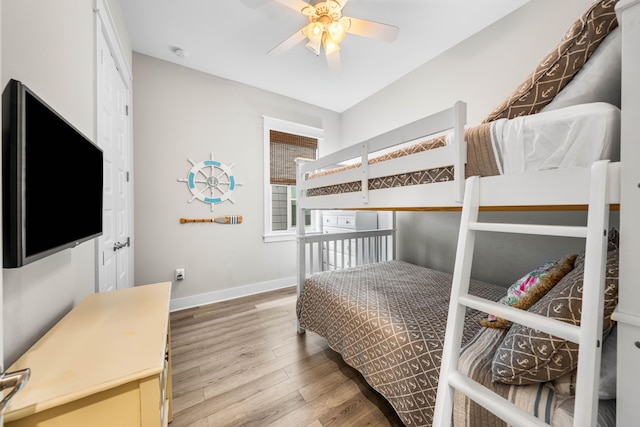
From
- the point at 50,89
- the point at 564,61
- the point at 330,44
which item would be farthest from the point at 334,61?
the point at 50,89

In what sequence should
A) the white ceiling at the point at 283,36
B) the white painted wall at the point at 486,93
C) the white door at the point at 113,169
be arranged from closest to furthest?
the white door at the point at 113,169 < the white painted wall at the point at 486,93 < the white ceiling at the point at 283,36

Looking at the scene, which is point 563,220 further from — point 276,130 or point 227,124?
point 227,124

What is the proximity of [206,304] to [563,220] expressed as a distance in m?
3.48

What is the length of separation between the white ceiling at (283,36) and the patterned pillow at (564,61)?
1.51 metres

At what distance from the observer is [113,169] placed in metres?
1.83

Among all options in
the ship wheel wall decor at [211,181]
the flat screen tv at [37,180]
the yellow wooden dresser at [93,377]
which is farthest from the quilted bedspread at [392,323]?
the ship wheel wall decor at [211,181]

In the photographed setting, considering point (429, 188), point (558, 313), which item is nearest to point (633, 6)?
point (429, 188)

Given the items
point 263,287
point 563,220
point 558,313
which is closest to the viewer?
point 558,313

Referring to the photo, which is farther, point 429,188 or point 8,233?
point 429,188

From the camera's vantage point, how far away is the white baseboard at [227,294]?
8.91 ft

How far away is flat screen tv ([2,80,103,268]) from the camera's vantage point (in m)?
0.66

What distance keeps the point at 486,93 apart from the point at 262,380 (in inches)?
119

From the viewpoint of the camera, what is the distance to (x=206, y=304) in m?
2.85

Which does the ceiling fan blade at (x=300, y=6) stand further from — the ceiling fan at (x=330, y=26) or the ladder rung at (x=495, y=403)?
the ladder rung at (x=495, y=403)
